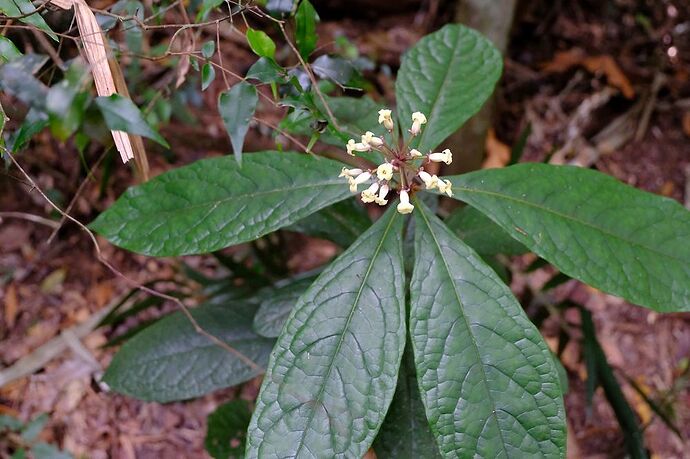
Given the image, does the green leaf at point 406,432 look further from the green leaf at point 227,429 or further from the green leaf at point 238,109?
the green leaf at point 238,109

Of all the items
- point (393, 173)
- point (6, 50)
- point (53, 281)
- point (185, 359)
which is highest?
point (53, 281)

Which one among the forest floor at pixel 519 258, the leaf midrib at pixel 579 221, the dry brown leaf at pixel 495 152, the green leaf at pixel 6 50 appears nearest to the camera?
the green leaf at pixel 6 50

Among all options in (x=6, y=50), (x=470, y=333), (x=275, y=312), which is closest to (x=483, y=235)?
(x=470, y=333)

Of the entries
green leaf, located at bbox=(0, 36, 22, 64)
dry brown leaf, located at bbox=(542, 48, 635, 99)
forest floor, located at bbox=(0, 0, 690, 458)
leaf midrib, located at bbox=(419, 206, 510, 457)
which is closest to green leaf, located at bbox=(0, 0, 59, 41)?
green leaf, located at bbox=(0, 36, 22, 64)

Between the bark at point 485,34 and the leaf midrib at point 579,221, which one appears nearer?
the leaf midrib at point 579,221

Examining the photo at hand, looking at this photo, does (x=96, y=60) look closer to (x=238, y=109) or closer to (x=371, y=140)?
(x=238, y=109)

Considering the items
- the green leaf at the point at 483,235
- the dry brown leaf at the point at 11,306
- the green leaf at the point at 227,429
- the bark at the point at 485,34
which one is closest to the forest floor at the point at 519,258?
the dry brown leaf at the point at 11,306
